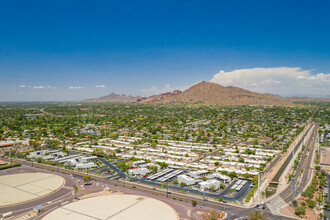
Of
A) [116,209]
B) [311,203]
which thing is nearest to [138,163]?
[116,209]

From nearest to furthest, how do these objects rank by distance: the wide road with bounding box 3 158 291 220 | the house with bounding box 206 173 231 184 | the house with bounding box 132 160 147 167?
the wide road with bounding box 3 158 291 220, the house with bounding box 206 173 231 184, the house with bounding box 132 160 147 167

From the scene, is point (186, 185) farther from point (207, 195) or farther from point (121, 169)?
point (121, 169)

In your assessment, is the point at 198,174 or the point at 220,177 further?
the point at 198,174

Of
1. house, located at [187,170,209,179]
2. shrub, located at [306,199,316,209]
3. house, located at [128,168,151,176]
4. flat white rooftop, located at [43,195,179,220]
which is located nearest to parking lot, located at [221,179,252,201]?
house, located at [187,170,209,179]

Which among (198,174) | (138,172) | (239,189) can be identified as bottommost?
(239,189)

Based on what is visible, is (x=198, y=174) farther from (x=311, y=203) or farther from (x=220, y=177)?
(x=311, y=203)

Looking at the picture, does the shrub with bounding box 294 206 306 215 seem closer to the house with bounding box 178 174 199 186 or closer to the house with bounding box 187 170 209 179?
the house with bounding box 178 174 199 186

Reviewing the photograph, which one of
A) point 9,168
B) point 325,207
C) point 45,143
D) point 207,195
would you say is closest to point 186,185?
point 207,195

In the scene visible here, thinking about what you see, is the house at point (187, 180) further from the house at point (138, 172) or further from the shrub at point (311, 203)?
the shrub at point (311, 203)
